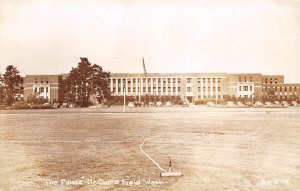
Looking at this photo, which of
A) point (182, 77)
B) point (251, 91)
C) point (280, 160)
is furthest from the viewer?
point (182, 77)

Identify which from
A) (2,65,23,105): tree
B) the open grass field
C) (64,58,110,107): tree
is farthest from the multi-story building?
the open grass field

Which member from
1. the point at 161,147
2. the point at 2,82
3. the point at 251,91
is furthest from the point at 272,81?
the point at 161,147

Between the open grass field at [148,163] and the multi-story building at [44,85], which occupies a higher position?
the multi-story building at [44,85]

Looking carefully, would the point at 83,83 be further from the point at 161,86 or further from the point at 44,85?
the point at 161,86

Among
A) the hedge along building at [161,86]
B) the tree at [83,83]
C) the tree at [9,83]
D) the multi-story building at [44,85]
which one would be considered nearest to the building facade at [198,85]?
the hedge along building at [161,86]

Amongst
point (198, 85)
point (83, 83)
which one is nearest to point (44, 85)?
point (83, 83)

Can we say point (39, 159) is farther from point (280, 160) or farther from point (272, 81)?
point (272, 81)

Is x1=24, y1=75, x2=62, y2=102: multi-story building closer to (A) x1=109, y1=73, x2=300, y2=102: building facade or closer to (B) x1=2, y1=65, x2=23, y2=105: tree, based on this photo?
(A) x1=109, y1=73, x2=300, y2=102: building facade

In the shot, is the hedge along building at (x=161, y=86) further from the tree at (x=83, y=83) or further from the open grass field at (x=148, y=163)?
the open grass field at (x=148, y=163)
